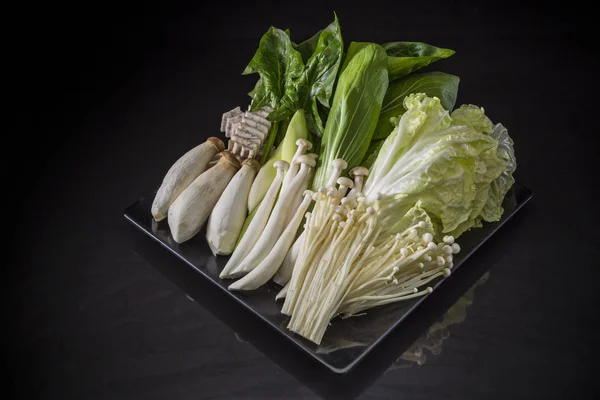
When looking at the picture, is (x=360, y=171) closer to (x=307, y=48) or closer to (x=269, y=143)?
(x=269, y=143)

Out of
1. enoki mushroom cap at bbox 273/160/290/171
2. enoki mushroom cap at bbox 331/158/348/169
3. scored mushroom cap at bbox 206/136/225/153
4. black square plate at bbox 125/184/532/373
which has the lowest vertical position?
black square plate at bbox 125/184/532/373

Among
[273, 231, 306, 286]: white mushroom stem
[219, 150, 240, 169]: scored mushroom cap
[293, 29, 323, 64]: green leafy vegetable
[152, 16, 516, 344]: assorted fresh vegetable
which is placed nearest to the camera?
[152, 16, 516, 344]: assorted fresh vegetable

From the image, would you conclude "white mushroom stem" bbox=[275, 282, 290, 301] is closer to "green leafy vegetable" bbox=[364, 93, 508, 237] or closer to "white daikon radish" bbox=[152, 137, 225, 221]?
"green leafy vegetable" bbox=[364, 93, 508, 237]

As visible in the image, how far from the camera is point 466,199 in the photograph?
2.51 meters

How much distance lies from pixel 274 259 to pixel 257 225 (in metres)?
0.19

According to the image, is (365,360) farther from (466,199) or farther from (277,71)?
(277,71)

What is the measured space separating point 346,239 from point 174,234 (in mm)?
696

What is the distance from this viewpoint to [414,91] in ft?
9.71

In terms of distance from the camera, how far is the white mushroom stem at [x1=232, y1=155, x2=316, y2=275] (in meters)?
2.46

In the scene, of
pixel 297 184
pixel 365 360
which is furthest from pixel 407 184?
pixel 365 360

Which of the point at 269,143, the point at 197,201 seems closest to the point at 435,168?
the point at 269,143

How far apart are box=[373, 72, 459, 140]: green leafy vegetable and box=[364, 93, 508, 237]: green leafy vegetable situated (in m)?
0.28

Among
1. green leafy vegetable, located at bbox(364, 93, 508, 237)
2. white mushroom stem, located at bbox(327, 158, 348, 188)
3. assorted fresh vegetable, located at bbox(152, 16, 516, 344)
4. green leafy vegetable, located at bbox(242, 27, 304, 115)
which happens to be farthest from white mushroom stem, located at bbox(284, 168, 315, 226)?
green leafy vegetable, located at bbox(242, 27, 304, 115)

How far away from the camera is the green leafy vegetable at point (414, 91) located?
9.57 ft
